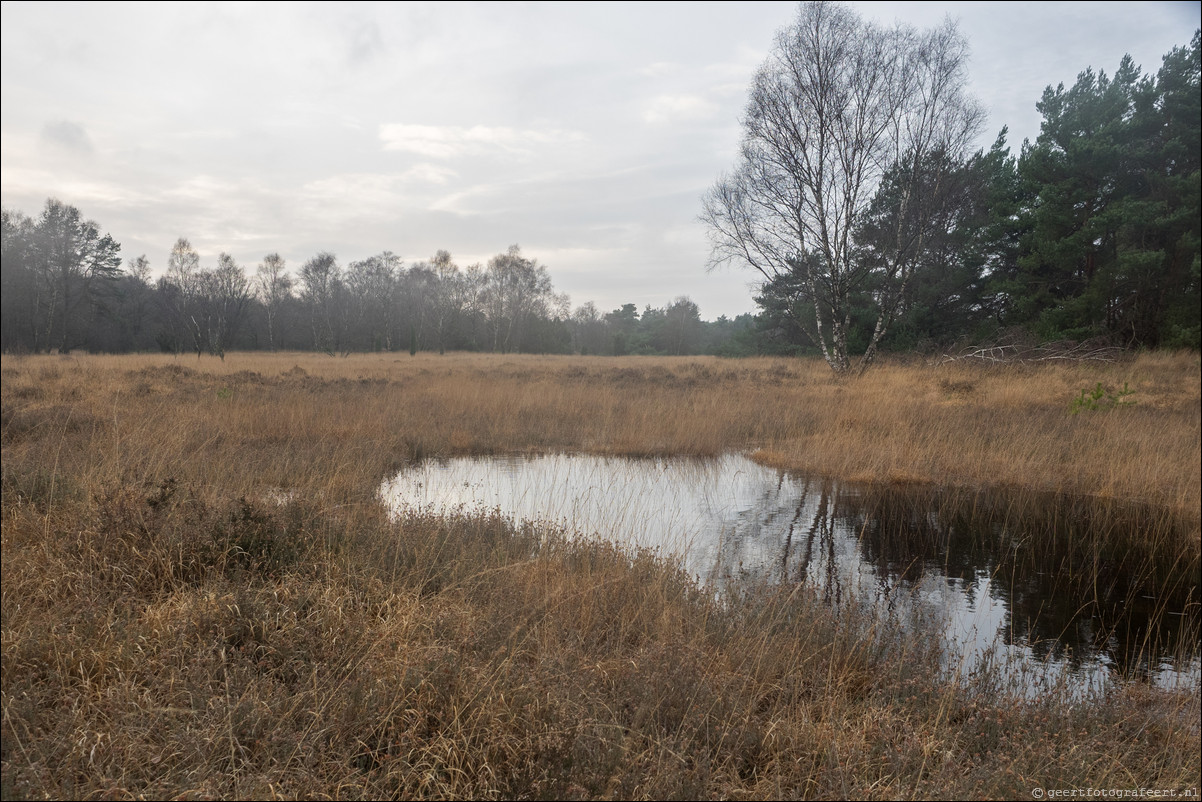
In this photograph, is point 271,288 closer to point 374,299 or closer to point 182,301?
point 374,299

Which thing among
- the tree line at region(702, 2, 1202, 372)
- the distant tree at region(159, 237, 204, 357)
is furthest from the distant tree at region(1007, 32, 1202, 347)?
the distant tree at region(159, 237, 204, 357)

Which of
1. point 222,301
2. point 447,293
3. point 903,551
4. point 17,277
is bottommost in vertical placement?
point 903,551

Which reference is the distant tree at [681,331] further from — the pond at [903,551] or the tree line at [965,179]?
the pond at [903,551]

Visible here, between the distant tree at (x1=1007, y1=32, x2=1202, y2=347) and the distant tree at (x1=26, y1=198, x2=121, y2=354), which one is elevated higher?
the distant tree at (x1=1007, y1=32, x2=1202, y2=347)

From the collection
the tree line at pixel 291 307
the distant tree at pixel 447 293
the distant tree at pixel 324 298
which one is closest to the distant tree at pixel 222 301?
the tree line at pixel 291 307

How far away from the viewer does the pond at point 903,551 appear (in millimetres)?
4000

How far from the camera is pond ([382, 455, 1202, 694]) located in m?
4.00

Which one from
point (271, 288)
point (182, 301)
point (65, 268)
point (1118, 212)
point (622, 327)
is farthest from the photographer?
point (622, 327)

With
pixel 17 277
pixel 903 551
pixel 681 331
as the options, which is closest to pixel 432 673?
pixel 903 551

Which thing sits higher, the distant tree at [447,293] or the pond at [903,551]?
the distant tree at [447,293]

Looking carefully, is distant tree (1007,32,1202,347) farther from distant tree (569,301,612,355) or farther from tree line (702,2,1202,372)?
distant tree (569,301,612,355)

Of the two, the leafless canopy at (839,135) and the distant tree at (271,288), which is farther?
the distant tree at (271,288)

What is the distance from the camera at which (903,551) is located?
5855 mm

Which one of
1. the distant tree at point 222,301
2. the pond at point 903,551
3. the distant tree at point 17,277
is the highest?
the distant tree at point 222,301
